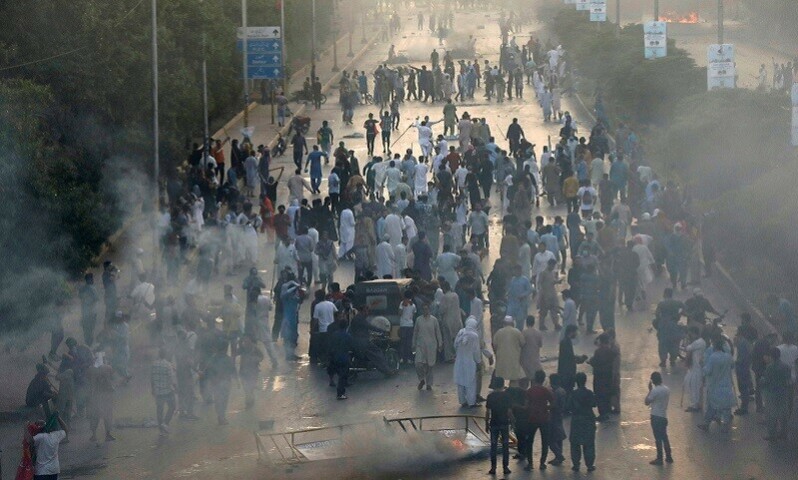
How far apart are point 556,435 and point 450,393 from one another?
11.0 ft

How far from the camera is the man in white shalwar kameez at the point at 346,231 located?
1138 inches

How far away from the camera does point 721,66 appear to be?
126 feet

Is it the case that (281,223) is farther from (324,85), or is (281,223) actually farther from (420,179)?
(324,85)

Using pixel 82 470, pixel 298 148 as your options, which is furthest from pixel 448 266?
pixel 298 148

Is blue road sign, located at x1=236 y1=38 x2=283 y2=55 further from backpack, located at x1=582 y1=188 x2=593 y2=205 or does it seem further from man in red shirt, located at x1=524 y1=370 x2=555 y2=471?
man in red shirt, located at x1=524 y1=370 x2=555 y2=471

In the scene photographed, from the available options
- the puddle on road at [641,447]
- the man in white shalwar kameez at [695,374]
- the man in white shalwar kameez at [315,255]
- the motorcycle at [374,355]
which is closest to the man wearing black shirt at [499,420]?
the puddle on road at [641,447]

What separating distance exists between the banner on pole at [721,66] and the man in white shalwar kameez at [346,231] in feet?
40.5

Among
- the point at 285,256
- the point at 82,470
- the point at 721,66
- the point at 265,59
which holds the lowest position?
the point at 82,470

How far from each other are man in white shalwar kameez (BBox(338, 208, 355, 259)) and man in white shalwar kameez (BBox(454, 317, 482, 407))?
8.75 meters

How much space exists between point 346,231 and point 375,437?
10951mm

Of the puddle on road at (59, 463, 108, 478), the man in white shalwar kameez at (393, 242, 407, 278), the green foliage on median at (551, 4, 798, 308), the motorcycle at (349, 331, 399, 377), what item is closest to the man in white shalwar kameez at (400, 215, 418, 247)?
the man in white shalwar kameez at (393, 242, 407, 278)

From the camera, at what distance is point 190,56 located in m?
38.3

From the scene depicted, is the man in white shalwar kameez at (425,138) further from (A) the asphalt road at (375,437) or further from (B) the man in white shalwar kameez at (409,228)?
(A) the asphalt road at (375,437)

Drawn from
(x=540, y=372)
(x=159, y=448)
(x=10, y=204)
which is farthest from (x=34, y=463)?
(x=10, y=204)
